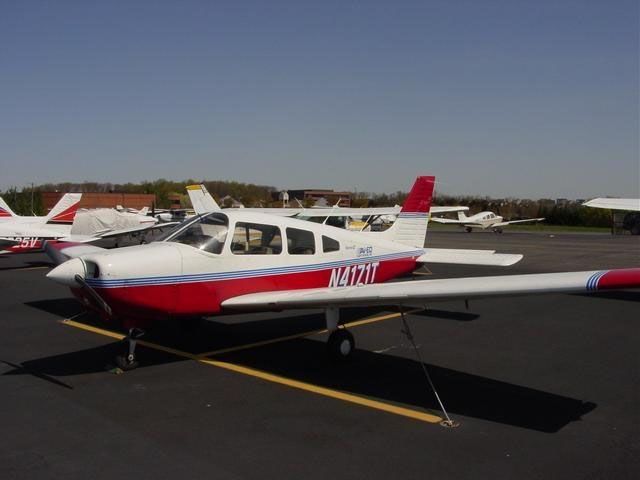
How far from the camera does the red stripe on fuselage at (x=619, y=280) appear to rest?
176 inches

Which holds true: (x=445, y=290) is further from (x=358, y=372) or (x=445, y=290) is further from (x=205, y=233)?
(x=205, y=233)

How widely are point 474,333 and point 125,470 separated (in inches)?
251

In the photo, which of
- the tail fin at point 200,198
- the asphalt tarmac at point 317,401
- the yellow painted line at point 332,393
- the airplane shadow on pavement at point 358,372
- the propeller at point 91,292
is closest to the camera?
the asphalt tarmac at point 317,401

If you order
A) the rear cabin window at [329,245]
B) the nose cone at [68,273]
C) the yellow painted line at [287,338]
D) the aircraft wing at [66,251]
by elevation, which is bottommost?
the yellow painted line at [287,338]

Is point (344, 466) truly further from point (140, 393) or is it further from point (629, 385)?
point (629, 385)

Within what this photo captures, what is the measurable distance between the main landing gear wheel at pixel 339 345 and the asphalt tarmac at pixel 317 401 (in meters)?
0.16

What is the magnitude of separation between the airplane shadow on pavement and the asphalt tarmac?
29 mm

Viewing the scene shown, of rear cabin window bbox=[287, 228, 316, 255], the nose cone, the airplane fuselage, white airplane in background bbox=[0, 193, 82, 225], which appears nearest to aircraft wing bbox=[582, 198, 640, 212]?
the airplane fuselage

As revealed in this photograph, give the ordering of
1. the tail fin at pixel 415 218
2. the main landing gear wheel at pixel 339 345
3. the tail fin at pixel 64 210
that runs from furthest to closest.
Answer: the tail fin at pixel 64 210 → the tail fin at pixel 415 218 → the main landing gear wheel at pixel 339 345

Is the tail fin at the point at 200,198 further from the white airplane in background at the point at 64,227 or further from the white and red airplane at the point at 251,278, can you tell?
the white and red airplane at the point at 251,278

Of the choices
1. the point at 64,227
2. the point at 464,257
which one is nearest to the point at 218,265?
the point at 464,257

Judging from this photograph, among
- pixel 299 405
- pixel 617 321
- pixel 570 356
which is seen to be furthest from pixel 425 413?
pixel 617 321

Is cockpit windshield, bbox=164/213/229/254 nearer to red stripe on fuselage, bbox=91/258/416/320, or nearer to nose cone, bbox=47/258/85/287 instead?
red stripe on fuselage, bbox=91/258/416/320

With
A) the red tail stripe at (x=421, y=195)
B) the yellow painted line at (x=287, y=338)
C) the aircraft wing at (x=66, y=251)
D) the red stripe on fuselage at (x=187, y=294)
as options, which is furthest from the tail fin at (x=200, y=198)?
the red stripe on fuselage at (x=187, y=294)
